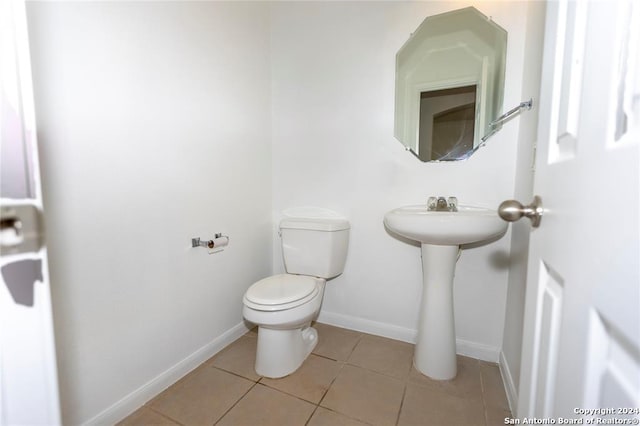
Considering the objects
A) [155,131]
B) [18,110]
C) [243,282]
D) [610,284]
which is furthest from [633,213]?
[243,282]

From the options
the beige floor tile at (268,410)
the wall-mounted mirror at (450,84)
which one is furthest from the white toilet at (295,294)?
the wall-mounted mirror at (450,84)

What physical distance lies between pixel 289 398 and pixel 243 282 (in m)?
0.73

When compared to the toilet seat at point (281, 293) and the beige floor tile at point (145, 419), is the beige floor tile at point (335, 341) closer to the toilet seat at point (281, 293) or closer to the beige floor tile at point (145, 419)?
the toilet seat at point (281, 293)

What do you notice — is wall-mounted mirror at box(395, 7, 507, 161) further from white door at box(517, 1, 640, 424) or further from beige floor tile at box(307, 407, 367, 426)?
beige floor tile at box(307, 407, 367, 426)

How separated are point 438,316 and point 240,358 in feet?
3.58

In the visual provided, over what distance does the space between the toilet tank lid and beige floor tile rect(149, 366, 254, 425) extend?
0.86 metres

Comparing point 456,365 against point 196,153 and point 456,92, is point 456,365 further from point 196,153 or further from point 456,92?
point 196,153

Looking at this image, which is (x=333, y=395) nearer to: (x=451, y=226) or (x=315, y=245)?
(x=315, y=245)

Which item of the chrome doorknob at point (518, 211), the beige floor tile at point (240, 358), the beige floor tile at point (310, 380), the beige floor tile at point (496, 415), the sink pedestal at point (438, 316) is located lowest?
the beige floor tile at point (496, 415)

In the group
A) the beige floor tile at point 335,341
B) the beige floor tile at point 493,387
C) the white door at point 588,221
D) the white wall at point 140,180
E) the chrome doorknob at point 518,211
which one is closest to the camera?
the white door at point 588,221

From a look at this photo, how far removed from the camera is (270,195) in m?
2.02

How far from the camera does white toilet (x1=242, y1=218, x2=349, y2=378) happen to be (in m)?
1.35

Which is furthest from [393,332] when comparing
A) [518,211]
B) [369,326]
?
[518,211]

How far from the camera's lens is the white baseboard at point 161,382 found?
1133mm
